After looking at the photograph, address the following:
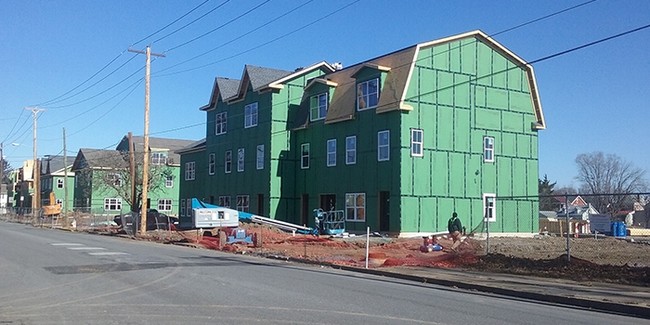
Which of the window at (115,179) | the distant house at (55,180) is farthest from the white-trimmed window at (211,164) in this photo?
the distant house at (55,180)

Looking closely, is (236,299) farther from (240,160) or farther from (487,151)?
(240,160)

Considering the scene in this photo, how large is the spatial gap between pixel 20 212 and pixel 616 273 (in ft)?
272

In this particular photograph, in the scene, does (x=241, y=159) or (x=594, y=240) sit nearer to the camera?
(x=594, y=240)

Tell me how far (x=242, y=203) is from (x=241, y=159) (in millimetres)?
3285

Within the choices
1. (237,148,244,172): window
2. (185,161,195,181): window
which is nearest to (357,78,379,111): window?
(237,148,244,172): window

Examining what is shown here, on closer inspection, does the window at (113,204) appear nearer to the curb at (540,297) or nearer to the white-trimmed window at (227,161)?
the white-trimmed window at (227,161)

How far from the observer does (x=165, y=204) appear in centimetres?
8044

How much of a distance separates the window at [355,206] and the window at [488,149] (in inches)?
312

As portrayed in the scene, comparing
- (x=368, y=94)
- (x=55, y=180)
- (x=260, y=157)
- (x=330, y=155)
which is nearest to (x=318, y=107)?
(x=330, y=155)

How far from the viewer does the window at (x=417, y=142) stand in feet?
118

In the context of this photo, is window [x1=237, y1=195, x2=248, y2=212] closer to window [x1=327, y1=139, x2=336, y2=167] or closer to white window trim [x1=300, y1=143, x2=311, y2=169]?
white window trim [x1=300, y1=143, x2=311, y2=169]

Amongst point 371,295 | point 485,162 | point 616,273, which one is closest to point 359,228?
point 485,162

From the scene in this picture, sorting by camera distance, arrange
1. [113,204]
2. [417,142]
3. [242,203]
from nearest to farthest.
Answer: [417,142], [242,203], [113,204]

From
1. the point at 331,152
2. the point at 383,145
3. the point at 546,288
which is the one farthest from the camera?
the point at 331,152
